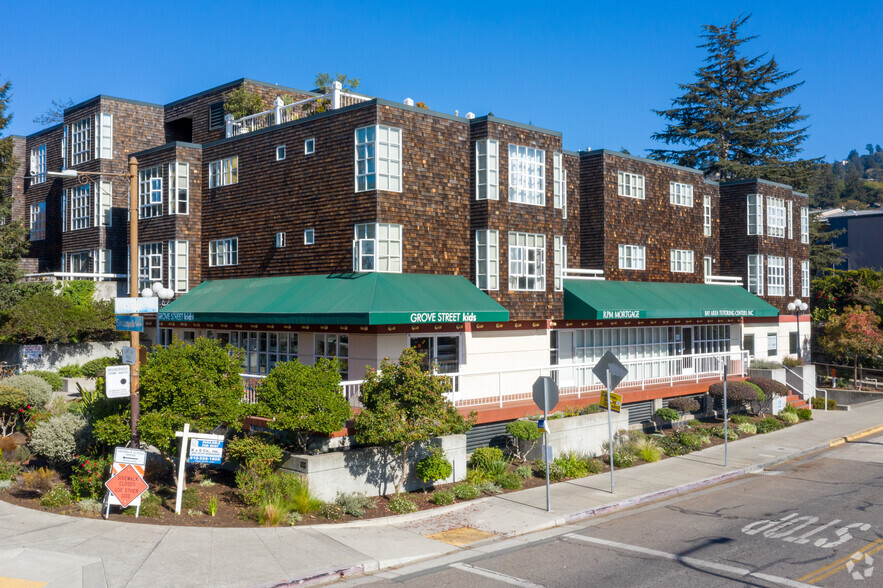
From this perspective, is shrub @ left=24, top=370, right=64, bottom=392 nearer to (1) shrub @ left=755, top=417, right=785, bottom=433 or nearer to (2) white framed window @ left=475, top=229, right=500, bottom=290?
(2) white framed window @ left=475, top=229, right=500, bottom=290

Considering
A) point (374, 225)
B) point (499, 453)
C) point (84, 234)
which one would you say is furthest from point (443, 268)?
point (84, 234)

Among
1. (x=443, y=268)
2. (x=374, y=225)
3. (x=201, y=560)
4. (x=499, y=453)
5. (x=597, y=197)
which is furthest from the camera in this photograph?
(x=597, y=197)

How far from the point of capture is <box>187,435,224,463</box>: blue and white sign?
551 inches

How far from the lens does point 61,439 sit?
1612 centimetres

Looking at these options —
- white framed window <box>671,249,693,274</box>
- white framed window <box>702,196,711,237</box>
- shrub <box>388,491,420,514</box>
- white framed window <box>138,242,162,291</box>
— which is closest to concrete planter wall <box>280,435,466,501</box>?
shrub <box>388,491,420,514</box>

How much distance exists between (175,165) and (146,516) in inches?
634

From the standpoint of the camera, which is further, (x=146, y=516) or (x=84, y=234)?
(x=84, y=234)

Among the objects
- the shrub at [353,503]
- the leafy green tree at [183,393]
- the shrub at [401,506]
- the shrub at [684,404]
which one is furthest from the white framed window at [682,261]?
the leafy green tree at [183,393]

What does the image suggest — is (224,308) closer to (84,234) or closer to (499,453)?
(499,453)

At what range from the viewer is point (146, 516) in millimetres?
13859

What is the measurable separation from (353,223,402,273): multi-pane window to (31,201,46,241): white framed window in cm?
2351

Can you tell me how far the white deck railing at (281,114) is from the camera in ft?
84.3

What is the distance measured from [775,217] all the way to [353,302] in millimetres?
26219

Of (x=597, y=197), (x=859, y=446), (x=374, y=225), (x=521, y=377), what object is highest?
(x=597, y=197)
